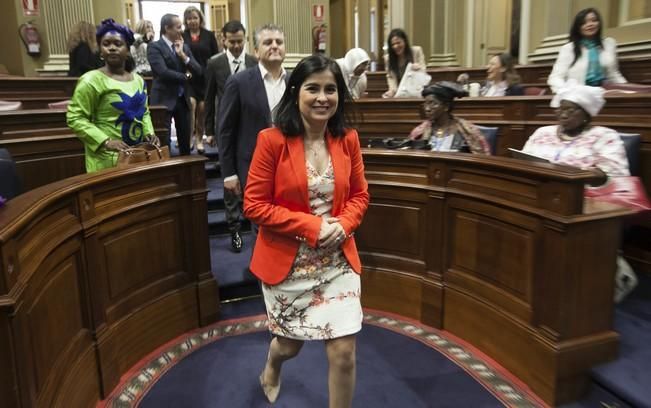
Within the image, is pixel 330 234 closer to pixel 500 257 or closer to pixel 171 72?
pixel 500 257

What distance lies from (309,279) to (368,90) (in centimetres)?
637

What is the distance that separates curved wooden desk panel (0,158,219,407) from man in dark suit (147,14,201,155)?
179cm

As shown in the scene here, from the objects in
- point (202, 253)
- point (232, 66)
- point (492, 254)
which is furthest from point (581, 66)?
point (202, 253)

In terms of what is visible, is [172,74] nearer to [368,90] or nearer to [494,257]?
[494,257]

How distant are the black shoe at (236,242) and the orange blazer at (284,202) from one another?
2.00 metres

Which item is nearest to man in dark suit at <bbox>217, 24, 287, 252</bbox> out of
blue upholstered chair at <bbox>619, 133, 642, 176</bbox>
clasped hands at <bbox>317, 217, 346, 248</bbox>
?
clasped hands at <bbox>317, 217, 346, 248</bbox>

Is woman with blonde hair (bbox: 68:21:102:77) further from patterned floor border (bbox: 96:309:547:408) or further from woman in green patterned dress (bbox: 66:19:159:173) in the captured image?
patterned floor border (bbox: 96:309:547:408)

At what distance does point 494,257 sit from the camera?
99.4 inches

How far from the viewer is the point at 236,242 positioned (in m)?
3.85

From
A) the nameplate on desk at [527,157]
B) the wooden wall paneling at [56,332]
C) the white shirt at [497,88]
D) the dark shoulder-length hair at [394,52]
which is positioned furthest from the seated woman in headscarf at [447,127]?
the dark shoulder-length hair at [394,52]

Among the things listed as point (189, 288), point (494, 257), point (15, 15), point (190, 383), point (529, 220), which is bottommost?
point (190, 383)

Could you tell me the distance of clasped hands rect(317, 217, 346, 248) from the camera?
1.73 m

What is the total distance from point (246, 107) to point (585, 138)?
1.78 m

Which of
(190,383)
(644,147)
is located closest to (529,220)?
(644,147)
